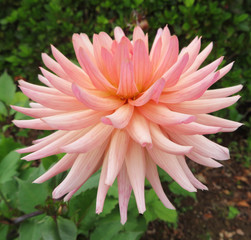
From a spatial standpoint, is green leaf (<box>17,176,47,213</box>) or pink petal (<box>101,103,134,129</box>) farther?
green leaf (<box>17,176,47,213</box>)

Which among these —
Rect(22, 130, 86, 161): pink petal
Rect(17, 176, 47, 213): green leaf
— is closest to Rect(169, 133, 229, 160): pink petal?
Rect(22, 130, 86, 161): pink petal

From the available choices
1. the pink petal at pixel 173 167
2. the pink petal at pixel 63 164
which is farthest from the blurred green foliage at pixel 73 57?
the pink petal at pixel 173 167

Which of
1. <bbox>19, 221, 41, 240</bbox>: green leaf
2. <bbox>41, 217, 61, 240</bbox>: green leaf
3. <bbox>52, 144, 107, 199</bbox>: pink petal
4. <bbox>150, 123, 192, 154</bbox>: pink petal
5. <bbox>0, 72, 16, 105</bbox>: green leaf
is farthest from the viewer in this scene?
<bbox>0, 72, 16, 105</bbox>: green leaf

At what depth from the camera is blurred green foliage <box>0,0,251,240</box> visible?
125 cm

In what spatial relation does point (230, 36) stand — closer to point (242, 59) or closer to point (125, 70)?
point (242, 59)

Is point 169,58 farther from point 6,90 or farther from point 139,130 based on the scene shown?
point 6,90

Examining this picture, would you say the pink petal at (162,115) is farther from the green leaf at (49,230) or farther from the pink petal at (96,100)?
the green leaf at (49,230)

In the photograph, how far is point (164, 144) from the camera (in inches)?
28.9

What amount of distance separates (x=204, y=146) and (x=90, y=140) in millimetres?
352

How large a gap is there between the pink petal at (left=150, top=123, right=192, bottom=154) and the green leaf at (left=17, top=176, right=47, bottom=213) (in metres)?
0.73

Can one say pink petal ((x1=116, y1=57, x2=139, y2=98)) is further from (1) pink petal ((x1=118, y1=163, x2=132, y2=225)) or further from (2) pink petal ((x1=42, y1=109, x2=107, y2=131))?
(1) pink petal ((x1=118, y1=163, x2=132, y2=225))

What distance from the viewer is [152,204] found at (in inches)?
63.6

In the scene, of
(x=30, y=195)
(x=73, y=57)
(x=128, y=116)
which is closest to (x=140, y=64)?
(x=128, y=116)

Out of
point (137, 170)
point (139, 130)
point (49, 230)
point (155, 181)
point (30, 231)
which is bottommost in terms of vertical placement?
point (30, 231)
